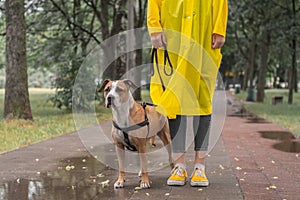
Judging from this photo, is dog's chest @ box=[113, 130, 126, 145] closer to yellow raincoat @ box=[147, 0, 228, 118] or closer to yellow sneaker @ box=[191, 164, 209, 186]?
yellow raincoat @ box=[147, 0, 228, 118]

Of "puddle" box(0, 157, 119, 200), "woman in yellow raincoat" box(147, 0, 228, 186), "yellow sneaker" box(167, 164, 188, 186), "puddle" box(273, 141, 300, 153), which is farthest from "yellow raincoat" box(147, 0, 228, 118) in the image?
"puddle" box(273, 141, 300, 153)

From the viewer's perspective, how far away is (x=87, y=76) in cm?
1614

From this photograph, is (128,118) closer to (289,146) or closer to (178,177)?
(178,177)

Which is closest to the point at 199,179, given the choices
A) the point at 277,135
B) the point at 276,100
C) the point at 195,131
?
the point at 195,131

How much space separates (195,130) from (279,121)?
965 cm

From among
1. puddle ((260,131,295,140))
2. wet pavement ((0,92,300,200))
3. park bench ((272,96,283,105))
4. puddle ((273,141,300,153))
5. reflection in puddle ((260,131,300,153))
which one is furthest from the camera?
park bench ((272,96,283,105))

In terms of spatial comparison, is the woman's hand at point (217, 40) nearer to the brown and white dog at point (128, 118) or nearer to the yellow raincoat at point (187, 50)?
the yellow raincoat at point (187, 50)

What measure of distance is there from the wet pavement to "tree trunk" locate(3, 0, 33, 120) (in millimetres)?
4259

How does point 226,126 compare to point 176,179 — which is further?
point 226,126

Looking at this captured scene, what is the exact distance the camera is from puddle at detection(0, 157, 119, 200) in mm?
4730

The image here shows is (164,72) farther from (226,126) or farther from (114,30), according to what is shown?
(114,30)

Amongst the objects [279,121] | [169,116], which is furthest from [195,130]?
[279,121]

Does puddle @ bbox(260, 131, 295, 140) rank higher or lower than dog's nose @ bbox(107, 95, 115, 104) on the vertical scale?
lower

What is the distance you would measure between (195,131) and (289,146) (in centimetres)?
403
